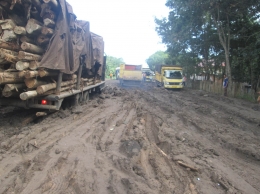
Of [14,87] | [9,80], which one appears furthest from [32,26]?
[14,87]

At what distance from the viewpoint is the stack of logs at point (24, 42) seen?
242 inches

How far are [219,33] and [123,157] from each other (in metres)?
17.4

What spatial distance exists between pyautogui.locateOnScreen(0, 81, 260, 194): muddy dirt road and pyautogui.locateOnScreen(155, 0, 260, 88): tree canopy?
39.7ft

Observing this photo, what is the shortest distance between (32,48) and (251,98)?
1569 centimetres

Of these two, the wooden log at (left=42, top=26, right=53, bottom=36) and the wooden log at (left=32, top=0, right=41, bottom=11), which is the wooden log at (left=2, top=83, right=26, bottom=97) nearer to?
the wooden log at (left=42, top=26, right=53, bottom=36)

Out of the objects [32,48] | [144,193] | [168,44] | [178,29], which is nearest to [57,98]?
[32,48]

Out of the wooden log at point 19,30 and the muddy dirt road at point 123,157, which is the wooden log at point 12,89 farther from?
the wooden log at point 19,30

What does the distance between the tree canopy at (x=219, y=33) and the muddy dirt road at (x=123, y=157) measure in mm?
12113

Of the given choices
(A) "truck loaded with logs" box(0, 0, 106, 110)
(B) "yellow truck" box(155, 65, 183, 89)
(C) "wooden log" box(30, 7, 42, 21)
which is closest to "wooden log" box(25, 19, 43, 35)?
(A) "truck loaded with logs" box(0, 0, 106, 110)

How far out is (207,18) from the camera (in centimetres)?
2205

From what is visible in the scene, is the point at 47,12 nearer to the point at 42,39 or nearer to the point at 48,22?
the point at 48,22

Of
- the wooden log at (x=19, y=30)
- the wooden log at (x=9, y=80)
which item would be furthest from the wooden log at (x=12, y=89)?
the wooden log at (x=19, y=30)

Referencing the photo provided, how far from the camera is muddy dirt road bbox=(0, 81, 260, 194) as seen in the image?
362 centimetres

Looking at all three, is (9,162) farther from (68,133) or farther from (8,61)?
(8,61)
